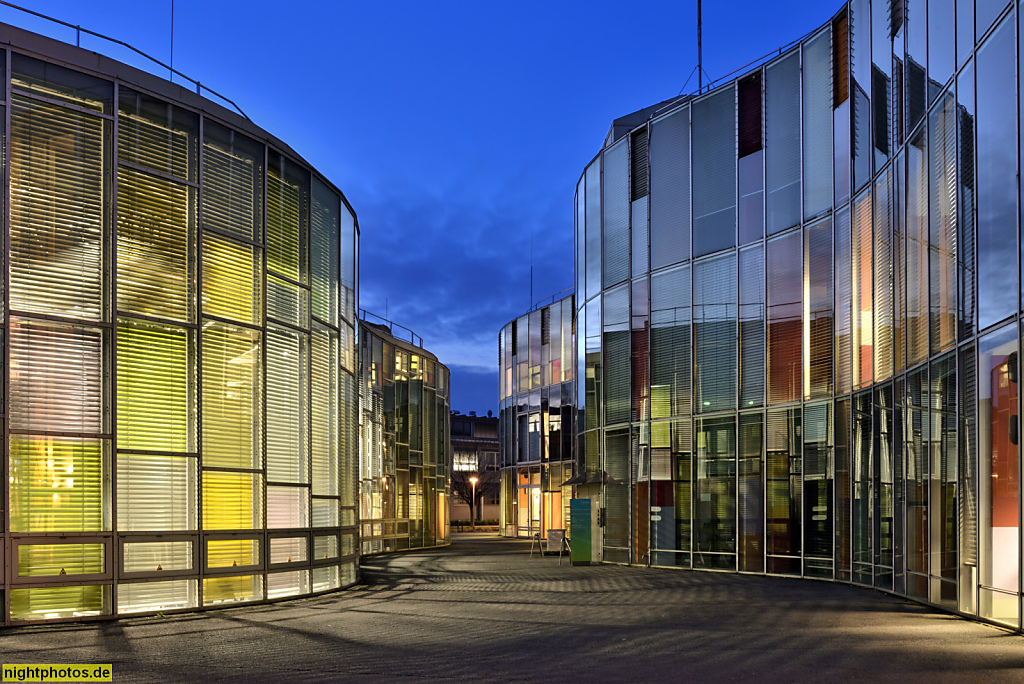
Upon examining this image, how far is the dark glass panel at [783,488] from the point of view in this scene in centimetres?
2247

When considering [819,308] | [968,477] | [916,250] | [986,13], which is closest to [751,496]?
[819,308]

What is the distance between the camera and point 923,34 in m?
16.4

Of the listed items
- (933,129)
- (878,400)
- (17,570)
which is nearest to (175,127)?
(17,570)

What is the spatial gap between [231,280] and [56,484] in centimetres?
438

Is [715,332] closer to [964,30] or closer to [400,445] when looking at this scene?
[964,30]

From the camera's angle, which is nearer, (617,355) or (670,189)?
(670,189)

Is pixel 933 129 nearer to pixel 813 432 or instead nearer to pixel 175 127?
pixel 813 432

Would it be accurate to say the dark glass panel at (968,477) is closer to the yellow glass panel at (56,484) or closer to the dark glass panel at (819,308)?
the dark glass panel at (819,308)

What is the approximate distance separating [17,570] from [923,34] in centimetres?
1651

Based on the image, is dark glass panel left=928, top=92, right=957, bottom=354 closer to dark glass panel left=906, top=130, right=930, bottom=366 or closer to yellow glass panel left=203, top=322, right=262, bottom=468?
dark glass panel left=906, top=130, right=930, bottom=366

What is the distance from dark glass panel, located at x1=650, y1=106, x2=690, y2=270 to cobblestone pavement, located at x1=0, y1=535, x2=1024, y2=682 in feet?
33.4

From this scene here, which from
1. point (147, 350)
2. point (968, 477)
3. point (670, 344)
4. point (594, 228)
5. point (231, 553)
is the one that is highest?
point (594, 228)

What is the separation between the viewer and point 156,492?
14680mm

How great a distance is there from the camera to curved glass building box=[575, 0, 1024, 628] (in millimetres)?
13789
